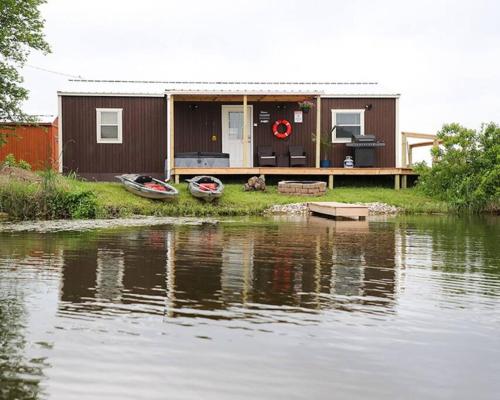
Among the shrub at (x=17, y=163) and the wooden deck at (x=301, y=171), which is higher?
the shrub at (x=17, y=163)

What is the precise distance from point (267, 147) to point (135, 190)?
5521 mm

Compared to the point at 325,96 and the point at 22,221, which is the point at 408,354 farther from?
the point at 325,96

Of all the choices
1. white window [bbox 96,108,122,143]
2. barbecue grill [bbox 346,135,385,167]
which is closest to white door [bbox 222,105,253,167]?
barbecue grill [bbox 346,135,385,167]

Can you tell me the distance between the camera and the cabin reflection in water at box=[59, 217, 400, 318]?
19.3 feet

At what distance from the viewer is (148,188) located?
62.4 ft

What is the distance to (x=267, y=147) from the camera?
75.8ft

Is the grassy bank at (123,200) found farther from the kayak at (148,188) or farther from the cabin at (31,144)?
the cabin at (31,144)

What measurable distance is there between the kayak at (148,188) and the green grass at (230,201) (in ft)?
0.52

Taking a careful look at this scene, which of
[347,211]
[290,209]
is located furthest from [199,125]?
[347,211]

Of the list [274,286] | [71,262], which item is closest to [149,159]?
[71,262]

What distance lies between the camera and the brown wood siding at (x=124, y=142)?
2297 cm

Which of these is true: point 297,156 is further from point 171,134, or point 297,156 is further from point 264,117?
point 171,134

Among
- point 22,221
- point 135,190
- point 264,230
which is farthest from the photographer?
point 135,190

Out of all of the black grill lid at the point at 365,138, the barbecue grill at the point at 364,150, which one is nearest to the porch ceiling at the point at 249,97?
the black grill lid at the point at 365,138
